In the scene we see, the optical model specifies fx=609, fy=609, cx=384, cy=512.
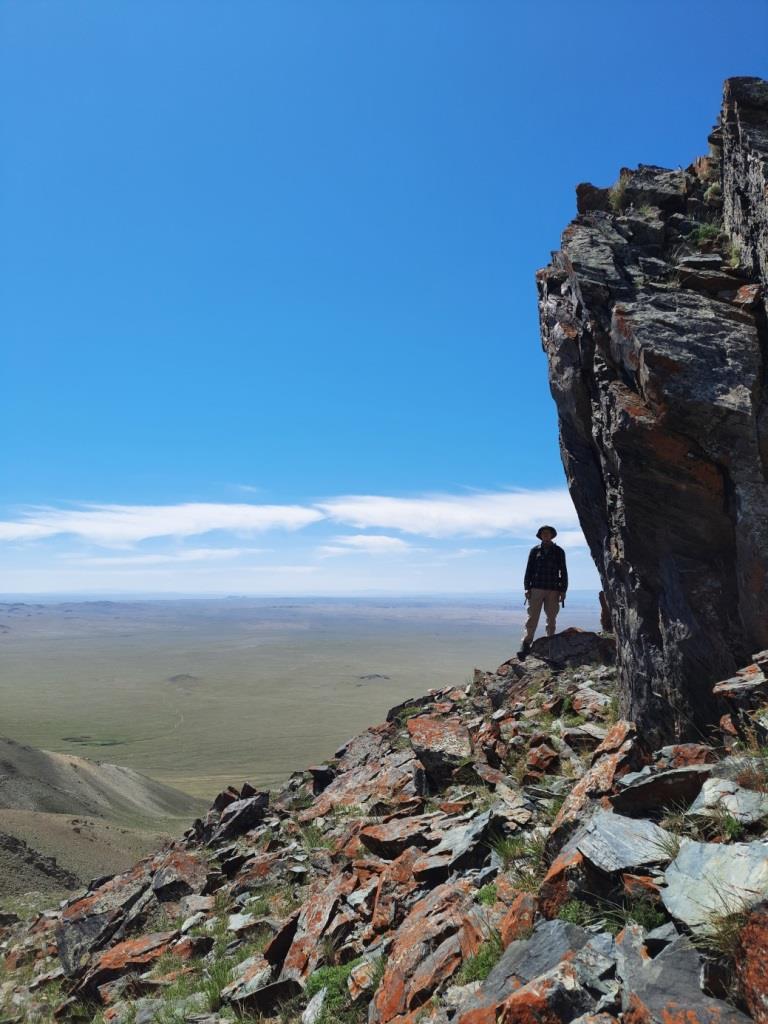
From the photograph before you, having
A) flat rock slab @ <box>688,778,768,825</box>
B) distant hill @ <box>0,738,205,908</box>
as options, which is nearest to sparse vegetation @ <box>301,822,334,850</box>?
flat rock slab @ <box>688,778,768,825</box>

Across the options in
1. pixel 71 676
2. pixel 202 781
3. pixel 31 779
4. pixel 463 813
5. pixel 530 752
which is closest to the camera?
pixel 463 813

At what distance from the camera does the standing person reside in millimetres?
16453

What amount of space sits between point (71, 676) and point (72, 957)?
527ft

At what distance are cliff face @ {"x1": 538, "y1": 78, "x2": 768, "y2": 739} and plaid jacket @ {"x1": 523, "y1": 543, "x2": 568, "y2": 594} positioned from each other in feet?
10.7

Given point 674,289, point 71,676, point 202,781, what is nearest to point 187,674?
point 71,676

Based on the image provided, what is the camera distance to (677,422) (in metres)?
9.85

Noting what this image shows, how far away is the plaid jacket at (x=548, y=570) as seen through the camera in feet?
54.1

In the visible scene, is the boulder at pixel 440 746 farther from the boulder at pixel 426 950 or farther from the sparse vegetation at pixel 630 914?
the sparse vegetation at pixel 630 914

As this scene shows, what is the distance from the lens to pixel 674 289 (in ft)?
37.2

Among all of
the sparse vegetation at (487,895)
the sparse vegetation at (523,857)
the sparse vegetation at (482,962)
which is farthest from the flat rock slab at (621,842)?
the sparse vegetation at (487,895)

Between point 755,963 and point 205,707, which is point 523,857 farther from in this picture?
point 205,707

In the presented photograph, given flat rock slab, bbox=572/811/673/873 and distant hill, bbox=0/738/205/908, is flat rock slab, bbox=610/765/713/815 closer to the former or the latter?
flat rock slab, bbox=572/811/673/873

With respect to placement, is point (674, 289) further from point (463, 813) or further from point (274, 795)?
point (274, 795)

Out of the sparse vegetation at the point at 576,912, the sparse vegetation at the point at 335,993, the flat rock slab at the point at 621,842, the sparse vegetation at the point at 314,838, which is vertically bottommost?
the sparse vegetation at the point at 314,838
